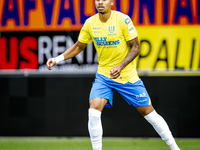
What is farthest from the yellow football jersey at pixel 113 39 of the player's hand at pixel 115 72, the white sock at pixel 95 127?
the white sock at pixel 95 127

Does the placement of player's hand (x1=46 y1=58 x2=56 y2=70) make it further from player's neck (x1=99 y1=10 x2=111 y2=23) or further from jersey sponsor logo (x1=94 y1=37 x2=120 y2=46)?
player's neck (x1=99 y1=10 x2=111 y2=23)

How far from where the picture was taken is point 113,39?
12.7 feet

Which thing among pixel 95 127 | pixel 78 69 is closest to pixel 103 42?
pixel 95 127

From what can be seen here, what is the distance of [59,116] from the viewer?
576 centimetres

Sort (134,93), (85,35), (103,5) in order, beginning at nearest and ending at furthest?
(103,5)
(134,93)
(85,35)

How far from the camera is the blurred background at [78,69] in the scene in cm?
565

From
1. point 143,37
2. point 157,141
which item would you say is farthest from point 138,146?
point 143,37

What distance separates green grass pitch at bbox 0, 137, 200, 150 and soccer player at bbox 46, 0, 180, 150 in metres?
1.27

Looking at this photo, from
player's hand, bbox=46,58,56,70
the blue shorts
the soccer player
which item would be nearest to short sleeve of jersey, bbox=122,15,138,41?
the soccer player

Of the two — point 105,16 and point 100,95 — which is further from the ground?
point 105,16

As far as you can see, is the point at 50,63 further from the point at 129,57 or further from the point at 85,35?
the point at 129,57

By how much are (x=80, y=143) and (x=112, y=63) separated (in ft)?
6.26

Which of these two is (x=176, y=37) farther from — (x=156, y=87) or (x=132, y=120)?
(x=132, y=120)

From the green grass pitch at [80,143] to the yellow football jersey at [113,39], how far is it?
1.54 m
